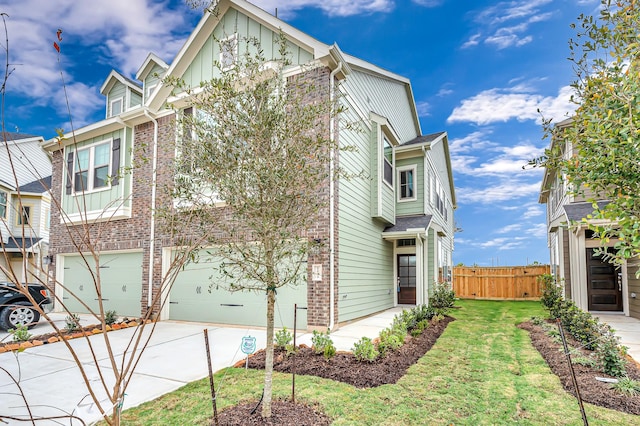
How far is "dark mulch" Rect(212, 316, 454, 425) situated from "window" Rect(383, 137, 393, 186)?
6.34 metres

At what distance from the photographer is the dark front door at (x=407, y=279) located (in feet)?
45.5

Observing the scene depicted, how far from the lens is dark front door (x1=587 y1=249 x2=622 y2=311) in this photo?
1199 centimetres

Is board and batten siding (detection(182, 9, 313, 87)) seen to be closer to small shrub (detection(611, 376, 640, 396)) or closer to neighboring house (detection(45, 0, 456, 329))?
neighboring house (detection(45, 0, 456, 329))

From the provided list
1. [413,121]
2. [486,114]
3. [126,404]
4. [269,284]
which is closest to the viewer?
[269,284]

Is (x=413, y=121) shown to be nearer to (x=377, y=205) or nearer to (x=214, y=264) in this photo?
(x=377, y=205)

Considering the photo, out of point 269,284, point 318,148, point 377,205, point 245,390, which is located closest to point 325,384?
point 245,390

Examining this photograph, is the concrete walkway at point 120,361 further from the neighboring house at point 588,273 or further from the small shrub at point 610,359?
the neighboring house at point 588,273

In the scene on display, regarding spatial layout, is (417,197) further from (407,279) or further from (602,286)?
(602,286)

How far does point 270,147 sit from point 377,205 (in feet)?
25.6

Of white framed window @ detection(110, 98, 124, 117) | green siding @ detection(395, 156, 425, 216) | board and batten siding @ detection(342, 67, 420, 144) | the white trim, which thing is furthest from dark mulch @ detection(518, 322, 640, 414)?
white framed window @ detection(110, 98, 124, 117)

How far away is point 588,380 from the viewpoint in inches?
201

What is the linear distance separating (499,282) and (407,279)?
7.46 meters

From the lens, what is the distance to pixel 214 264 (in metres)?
10.1

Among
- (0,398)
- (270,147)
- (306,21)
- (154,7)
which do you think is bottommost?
(0,398)
